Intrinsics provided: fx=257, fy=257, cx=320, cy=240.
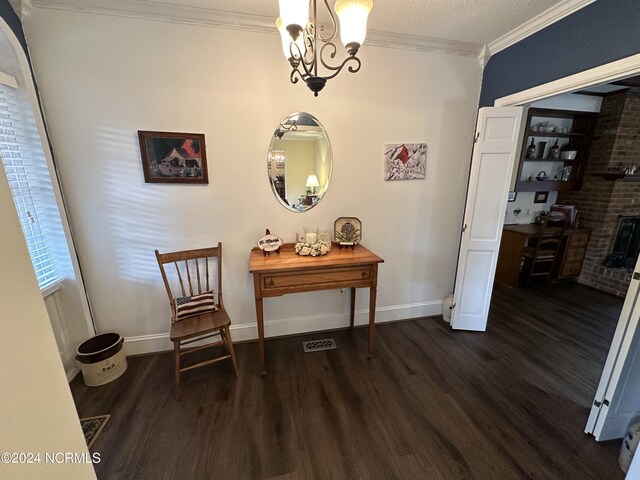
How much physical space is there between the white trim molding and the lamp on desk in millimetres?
1821

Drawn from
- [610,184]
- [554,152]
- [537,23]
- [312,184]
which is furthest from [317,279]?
[610,184]

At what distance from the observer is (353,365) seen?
219 centimetres

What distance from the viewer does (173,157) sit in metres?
2.02

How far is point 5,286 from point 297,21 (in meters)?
1.23

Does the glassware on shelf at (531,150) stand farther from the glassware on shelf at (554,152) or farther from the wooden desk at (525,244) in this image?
the wooden desk at (525,244)

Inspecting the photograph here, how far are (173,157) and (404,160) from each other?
6.62 feet

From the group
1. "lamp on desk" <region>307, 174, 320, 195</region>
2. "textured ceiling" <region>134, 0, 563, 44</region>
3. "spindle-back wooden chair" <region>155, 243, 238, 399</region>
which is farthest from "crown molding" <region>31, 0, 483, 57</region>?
"spindle-back wooden chair" <region>155, 243, 238, 399</region>

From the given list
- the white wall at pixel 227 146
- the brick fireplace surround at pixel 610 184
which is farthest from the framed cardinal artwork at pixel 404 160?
the brick fireplace surround at pixel 610 184

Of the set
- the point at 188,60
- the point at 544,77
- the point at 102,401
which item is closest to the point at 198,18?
the point at 188,60

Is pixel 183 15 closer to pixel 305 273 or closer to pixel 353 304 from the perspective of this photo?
pixel 305 273

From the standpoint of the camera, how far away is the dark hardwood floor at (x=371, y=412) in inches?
56.6

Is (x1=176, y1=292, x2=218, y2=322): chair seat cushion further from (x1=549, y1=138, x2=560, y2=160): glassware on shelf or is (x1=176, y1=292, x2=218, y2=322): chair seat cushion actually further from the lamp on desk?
(x1=549, y1=138, x2=560, y2=160): glassware on shelf

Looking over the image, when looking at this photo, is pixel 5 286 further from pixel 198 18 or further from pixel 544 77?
pixel 544 77

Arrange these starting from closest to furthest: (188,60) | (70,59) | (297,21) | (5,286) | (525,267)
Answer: (5,286) < (297,21) < (70,59) < (188,60) < (525,267)
